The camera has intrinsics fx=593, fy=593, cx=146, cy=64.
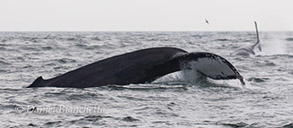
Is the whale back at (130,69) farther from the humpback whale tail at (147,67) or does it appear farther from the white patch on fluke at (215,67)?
the white patch on fluke at (215,67)

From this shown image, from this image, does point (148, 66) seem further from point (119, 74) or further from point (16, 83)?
point (16, 83)

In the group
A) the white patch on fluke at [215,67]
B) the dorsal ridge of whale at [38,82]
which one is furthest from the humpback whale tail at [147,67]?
the dorsal ridge of whale at [38,82]

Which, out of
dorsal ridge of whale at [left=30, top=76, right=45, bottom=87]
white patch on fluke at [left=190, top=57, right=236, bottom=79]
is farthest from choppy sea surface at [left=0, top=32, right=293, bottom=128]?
white patch on fluke at [left=190, top=57, right=236, bottom=79]

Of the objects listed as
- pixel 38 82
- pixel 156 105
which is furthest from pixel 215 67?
pixel 38 82

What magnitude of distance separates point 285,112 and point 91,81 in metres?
2.52

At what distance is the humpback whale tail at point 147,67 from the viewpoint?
25.0 ft

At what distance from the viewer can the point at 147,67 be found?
7.69 m

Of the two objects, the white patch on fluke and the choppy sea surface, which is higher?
the white patch on fluke

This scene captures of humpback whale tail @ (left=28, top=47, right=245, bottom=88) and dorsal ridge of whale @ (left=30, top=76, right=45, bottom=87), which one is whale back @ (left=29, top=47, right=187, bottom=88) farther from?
dorsal ridge of whale @ (left=30, top=76, right=45, bottom=87)

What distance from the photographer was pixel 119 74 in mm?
7723

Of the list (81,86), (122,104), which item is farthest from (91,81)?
(122,104)

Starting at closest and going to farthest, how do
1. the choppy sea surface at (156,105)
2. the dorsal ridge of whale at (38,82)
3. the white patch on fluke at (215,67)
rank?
the choppy sea surface at (156,105)
the white patch on fluke at (215,67)
the dorsal ridge of whale at (38,82)

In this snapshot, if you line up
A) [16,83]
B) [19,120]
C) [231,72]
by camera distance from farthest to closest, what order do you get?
1. [16,83]
2. [231,72]
3. [19,120]

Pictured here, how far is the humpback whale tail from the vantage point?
762 centimetres
